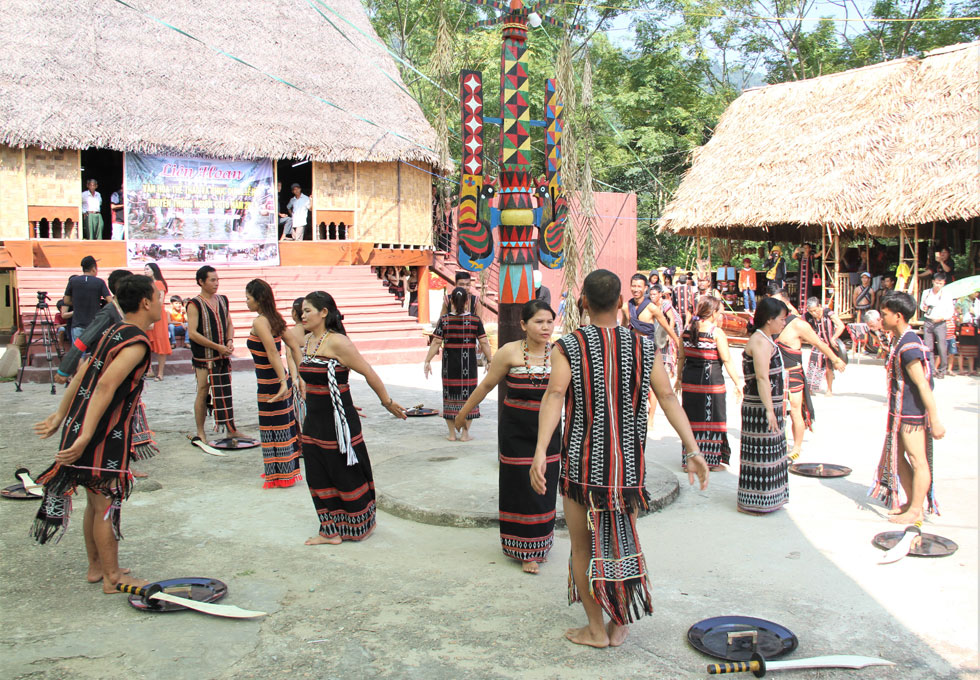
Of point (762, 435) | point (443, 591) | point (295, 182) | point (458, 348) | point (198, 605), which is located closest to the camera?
point (198, 605)

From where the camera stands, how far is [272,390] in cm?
676

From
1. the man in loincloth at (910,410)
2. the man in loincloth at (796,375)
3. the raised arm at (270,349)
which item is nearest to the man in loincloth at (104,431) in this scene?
the raised arm at (270,349)

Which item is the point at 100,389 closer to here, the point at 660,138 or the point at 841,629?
the point at 841,629

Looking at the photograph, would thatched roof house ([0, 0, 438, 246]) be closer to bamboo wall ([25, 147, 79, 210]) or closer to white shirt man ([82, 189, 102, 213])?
bamboo wall ([25, 147, 79, 210])

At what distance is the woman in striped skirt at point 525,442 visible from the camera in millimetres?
4996

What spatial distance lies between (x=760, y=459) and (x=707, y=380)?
1485mm

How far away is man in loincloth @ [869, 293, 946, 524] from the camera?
5531 millimetres

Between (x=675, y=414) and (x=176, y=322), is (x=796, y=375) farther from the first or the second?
(x=176, y=322)

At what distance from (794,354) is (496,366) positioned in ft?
12.7

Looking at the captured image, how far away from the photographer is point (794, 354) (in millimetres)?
7742

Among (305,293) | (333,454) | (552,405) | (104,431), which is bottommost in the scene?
(333,454)

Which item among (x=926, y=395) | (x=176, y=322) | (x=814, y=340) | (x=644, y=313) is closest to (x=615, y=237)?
(x=176, y=322)

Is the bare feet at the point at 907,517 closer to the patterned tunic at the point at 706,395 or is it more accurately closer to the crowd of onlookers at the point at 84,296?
the patterned tunic at the point at 706,395

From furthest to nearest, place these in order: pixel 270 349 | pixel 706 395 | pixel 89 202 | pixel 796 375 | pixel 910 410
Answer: pixel 89 202
pixel 796 375
pixel 706 395
pixel 270 349
pixel 910 410
